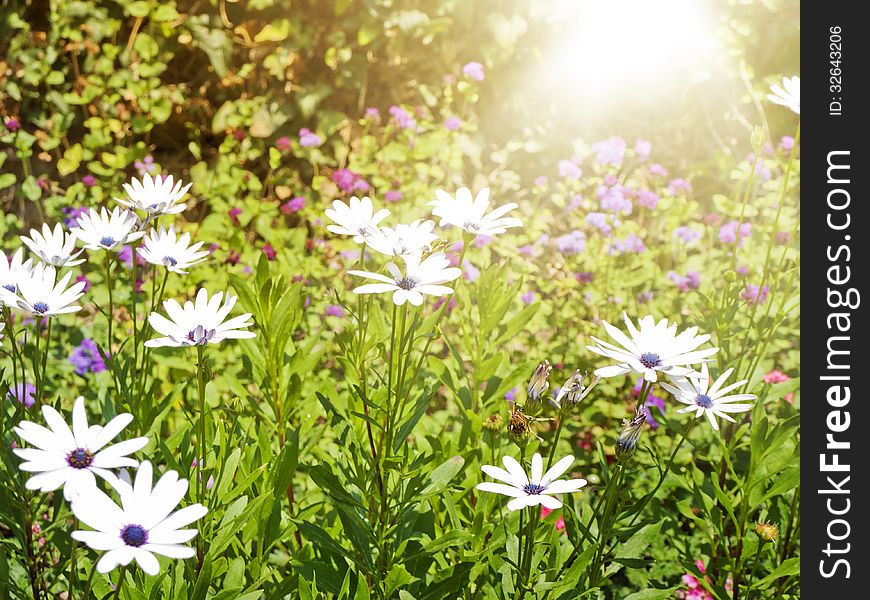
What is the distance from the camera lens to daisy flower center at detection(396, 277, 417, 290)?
0.96 metres

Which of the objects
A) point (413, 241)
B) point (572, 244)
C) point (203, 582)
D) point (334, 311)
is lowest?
point (203, 582)

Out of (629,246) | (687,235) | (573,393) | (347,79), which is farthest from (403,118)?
(573,393)

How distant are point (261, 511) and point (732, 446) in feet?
2.52

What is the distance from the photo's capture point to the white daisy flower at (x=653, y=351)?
964 millimetres

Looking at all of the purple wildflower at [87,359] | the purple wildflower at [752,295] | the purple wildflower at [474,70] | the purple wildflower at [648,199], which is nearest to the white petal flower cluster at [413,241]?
the purple wildflower at [752,295]

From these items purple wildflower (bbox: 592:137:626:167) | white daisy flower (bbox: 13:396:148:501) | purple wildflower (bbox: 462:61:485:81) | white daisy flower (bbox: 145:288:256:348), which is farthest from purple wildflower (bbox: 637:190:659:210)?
white daisy flower (bbox: 13:396:148:501)

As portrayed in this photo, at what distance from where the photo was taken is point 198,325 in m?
1.00

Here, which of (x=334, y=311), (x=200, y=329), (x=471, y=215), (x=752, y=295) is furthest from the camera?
(x=334, y=311)

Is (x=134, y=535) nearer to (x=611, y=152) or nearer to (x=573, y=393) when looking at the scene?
(x=573, y=393)

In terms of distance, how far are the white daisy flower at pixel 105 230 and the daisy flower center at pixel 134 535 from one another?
47 centimetres

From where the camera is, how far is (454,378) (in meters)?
1.51

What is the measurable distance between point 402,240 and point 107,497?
45 centimetres
